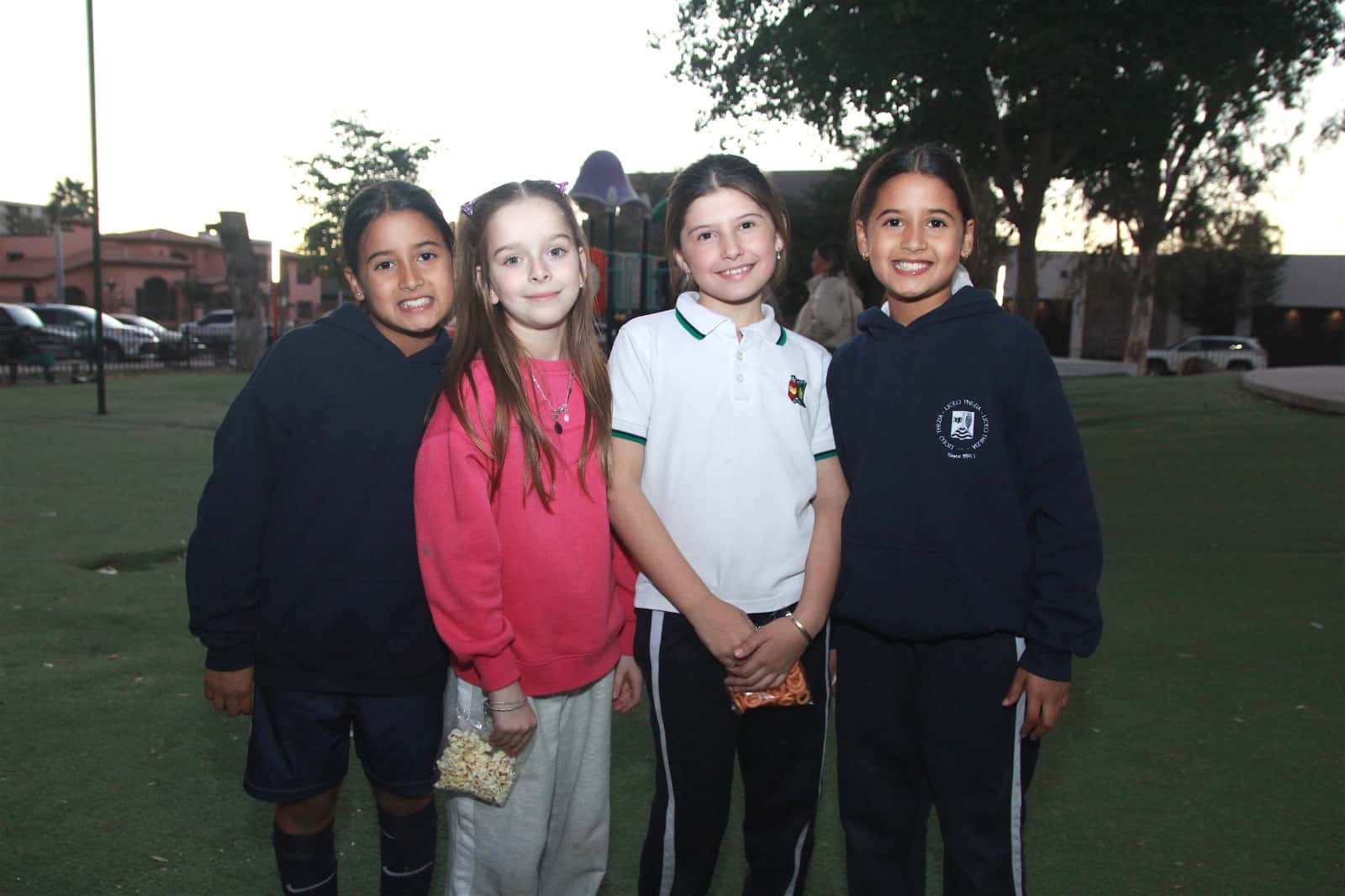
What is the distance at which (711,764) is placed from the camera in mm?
2168

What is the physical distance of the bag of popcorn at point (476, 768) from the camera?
1962 mm

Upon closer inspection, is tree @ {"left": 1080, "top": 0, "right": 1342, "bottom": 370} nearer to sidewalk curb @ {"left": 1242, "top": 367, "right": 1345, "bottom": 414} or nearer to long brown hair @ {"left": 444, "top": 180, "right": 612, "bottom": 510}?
sidewalk curb @ {"left": 1242, "top": 367, "right": 1345, "bottom": 414}

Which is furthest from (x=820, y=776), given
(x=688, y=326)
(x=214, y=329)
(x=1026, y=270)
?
(x=214, y=329)

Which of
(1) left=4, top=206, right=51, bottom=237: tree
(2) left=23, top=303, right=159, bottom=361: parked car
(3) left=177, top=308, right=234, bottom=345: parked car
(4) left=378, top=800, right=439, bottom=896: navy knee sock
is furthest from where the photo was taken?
(1) left=4, top=206, right=51, bottom=237: tree

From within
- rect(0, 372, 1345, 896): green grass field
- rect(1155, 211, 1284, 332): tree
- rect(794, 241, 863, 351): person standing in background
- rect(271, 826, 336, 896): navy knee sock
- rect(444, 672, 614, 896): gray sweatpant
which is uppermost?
rect(1155, 211, 1284, 332): tree

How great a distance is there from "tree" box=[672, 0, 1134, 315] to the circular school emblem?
7242mm

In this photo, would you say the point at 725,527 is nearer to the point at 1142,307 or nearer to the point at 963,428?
the point at 963,428

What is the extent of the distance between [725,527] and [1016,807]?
78 centimetres

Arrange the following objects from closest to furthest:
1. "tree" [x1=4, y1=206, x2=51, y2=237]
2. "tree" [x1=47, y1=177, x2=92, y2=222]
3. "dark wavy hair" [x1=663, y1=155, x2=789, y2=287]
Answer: "dark wavy hair" [x1=663, y1=155, x2=789, y2=287]
"tree" [x1=4, y1=206, x2=51, y2=237]
"tree" [x1=47, y1=177, x2=92, y2=222]

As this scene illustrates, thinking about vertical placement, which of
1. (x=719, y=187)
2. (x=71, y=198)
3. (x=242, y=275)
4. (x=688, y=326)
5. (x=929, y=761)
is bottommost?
(x=929, y=761)

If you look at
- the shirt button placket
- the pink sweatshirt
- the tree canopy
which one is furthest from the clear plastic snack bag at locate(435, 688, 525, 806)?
the tree canopy

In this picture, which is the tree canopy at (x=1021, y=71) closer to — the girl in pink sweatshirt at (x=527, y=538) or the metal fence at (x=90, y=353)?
the girl in pink sweatshirt at (x=527, y=538)

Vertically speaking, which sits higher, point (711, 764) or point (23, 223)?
point (23, 223)

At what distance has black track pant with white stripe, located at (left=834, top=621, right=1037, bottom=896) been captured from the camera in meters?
2.11
